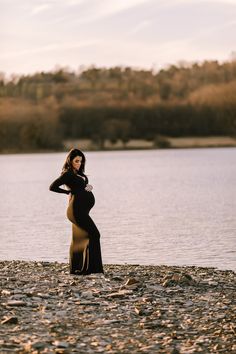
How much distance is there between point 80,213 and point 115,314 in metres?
3.63

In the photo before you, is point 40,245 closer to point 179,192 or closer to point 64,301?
point 64,301

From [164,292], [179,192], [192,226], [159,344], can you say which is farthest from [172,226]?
[179,192]

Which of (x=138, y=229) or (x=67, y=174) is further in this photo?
(x=138, y=229)

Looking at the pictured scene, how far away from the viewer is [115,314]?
40.0 feet

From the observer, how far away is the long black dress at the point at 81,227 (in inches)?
599

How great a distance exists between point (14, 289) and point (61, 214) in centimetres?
3190

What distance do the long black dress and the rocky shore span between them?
11.9 inches

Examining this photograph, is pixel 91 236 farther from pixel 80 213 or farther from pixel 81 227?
pixel 80 213

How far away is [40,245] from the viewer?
29.2 m

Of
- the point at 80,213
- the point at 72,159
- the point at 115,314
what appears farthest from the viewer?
the point at 80,213

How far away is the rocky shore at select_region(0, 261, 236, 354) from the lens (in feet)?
34.3

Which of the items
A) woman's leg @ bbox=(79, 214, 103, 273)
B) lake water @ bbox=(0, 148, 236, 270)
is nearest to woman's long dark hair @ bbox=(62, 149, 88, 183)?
woman's leg @ bbox=(79, 214, 103, 273)

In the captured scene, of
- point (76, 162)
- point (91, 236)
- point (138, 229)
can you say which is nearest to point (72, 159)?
point (76, 162)

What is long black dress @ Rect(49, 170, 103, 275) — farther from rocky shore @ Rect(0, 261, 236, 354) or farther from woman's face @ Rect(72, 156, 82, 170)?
rocky shore @ Rect(0, 261, 236, 354)
